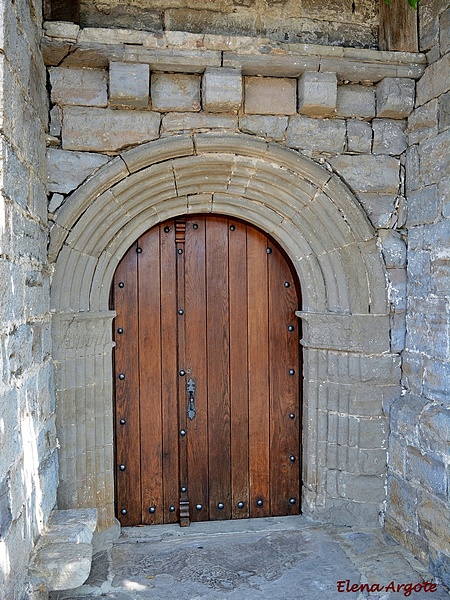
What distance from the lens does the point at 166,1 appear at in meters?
2.94

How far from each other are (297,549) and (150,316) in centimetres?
157

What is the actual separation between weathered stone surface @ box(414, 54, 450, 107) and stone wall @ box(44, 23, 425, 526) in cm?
6

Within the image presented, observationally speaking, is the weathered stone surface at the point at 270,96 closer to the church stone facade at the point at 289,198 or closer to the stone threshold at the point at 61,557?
the church stone facade at the point at 289,198

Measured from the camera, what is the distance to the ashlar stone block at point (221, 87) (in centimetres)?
281

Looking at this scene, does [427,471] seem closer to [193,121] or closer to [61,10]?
[193,121]

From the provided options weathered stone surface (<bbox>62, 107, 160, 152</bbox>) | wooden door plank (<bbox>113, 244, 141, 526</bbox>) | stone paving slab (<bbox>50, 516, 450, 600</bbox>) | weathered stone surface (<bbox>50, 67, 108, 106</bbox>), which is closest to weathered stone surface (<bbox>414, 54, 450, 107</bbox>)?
weathered stone surface (<bbox>62, 107, 160, 152</bbox>)

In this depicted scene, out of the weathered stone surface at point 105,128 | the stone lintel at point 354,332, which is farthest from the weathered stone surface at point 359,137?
the weathered stone surface at point 105,128

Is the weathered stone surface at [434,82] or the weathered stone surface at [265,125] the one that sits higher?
the weathered stone surface at [434,82]

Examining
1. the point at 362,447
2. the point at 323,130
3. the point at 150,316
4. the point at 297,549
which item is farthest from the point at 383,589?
the point at 323,130

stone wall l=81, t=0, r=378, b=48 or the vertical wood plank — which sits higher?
stone wall l=81, t=0, r=378, b=48

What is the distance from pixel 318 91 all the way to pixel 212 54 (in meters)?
0.60

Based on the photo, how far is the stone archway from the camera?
2.89 m

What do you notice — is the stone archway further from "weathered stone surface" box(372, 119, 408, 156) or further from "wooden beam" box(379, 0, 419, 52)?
"wooden beam" box(379, 0, 419, 52)

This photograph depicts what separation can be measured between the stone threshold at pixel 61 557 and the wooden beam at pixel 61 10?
2526 mm
